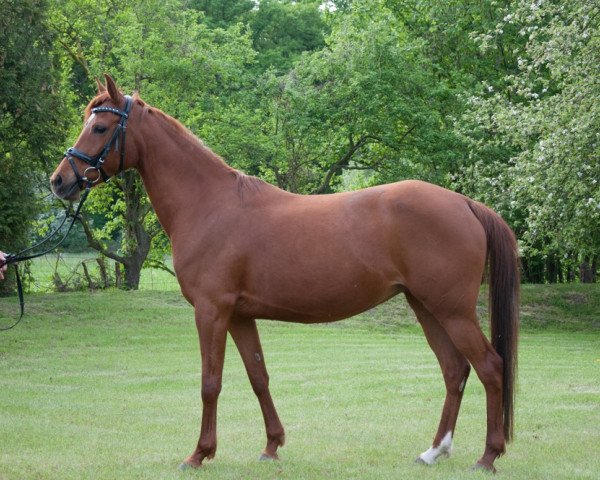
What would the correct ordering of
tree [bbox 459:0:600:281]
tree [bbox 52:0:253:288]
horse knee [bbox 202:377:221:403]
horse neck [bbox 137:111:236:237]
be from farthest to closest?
tree [bbox 52:0:253:288]
tree [bbox 459:0:600:281]
horse neck [bbox 137:111:236:237]
horse knee [bbox 202:377:221:403]

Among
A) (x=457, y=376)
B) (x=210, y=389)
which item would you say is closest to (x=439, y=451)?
(x=457, y=376)

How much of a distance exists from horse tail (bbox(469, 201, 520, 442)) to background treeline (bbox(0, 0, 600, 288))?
10.7 meters

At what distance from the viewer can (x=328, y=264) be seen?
7258 millimetres

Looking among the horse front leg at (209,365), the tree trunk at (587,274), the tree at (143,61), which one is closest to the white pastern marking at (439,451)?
the horse front leg at (209,365)

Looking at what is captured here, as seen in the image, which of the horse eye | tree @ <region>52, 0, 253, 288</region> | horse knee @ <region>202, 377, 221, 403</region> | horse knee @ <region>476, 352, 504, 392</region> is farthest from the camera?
tree @ <region>52, 0, 253, 288</region>

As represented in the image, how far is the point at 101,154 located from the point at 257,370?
2202 mm

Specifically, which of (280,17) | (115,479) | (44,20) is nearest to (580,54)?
(44,20)

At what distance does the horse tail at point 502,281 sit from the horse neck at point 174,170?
2.15m

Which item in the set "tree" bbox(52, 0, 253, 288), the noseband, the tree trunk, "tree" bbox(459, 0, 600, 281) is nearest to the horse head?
the noseband

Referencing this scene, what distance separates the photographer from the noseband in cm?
749

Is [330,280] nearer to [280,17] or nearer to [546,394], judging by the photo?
[546,394]

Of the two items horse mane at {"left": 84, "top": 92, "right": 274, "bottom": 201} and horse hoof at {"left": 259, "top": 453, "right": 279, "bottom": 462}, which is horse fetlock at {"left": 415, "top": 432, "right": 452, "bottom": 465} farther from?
horse mane at {"left": 84, "top": 92, "right": 274, "bottom": 201}

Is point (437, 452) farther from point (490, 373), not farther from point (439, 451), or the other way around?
point (490, 373)

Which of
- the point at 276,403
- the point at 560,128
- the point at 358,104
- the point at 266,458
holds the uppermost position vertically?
the point at 358,104
